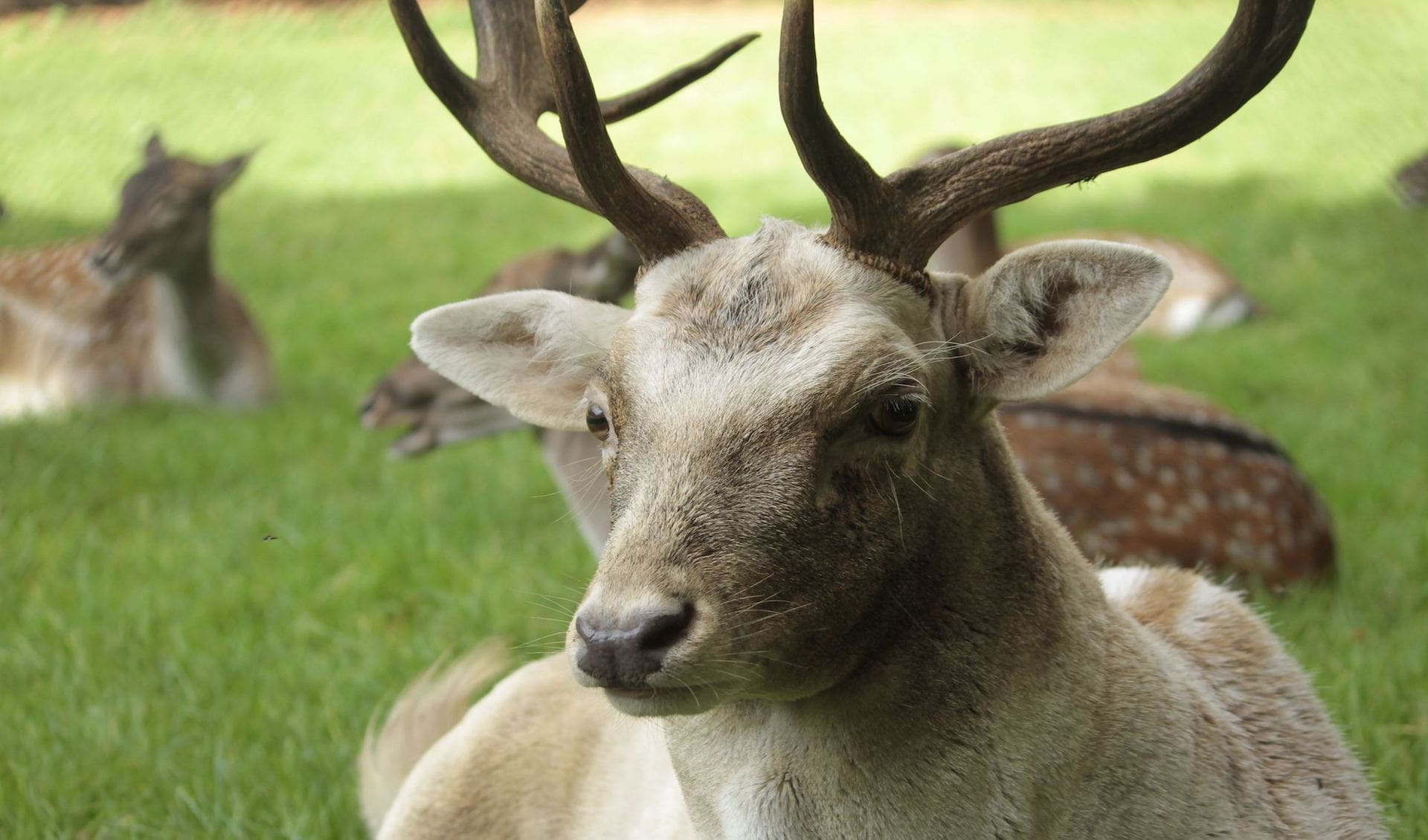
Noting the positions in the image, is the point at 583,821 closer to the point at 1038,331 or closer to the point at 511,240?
the point at 1038,331

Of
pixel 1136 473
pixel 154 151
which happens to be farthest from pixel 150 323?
pixel 1136 473

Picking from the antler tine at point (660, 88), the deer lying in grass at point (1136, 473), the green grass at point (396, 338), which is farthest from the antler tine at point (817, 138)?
the deer lying in grass at point (1136, 473)

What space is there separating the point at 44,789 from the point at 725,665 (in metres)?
2.46

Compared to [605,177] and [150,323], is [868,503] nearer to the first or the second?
[605,177]

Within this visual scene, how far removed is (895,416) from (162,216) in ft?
21.2

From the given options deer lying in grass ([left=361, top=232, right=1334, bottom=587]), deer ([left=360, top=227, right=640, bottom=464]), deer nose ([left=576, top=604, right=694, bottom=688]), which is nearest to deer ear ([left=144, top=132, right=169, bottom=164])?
deer ([left=360, top=227, right=640, bottom=464])

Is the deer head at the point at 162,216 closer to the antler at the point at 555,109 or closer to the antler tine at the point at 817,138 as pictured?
the antler at the point at 555,109

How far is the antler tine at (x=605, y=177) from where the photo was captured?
94.6 inches

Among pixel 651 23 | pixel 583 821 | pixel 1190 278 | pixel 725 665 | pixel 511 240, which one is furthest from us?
pixel 651 23

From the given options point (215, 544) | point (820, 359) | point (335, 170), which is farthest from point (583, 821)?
point (335, 170)

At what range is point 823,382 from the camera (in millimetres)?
2207

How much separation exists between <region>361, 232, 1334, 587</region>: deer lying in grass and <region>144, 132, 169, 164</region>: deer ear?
10.2 feet

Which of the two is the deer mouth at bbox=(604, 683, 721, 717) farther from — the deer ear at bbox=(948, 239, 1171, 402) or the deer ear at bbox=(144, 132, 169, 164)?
the deer ear at bbox=(144, 132, 169, 164)

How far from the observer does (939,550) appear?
240cm
